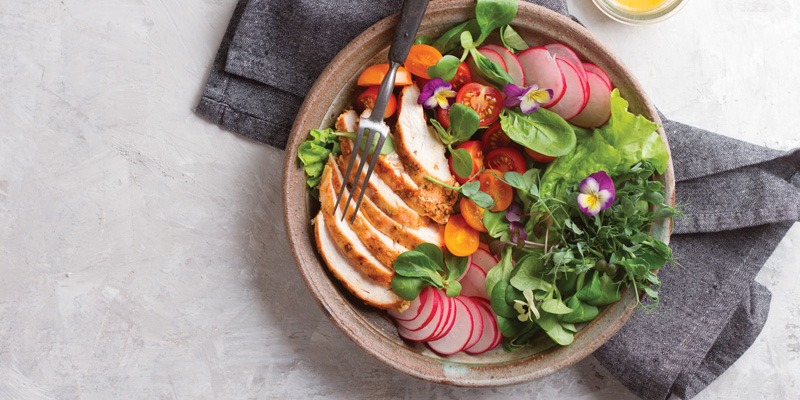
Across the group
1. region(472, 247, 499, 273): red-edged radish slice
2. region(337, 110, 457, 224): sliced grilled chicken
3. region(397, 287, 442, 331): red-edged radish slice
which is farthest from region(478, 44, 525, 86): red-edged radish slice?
region(397, 287, 442, 331): red-edged radish slice

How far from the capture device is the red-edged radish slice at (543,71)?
195 cm

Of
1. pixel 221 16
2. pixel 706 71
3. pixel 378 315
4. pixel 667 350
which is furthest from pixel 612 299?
pixel 221 16

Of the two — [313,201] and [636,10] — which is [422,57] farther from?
[636,10]

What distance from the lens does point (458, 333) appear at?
2055 millimetres

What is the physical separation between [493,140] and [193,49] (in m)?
1.01

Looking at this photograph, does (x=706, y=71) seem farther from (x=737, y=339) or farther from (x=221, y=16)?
(x=221, y=16)

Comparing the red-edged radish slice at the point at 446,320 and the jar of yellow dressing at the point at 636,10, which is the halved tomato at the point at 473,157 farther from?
the jar of yellow dressing at the point at 636,10

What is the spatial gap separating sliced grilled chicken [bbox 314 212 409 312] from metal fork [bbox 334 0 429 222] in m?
0.16

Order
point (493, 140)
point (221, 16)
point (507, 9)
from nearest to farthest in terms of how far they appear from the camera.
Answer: point (507, 9) → point (493, 140) → point (221, 16)

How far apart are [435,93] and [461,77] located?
0.12 metres

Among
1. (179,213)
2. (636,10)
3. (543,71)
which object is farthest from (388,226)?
(636,10)

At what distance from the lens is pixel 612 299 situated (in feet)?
6.47

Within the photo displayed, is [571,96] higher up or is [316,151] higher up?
[571,96]

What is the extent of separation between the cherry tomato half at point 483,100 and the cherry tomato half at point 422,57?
12cm
